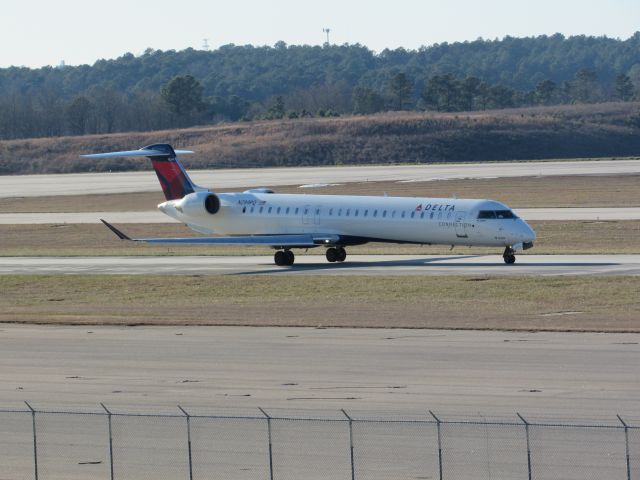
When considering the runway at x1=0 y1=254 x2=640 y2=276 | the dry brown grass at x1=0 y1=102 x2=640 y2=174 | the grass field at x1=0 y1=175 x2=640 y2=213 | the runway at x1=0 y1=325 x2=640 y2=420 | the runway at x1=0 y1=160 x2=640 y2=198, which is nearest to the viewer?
the runway at x1=0 y1=325 x2=640 y2=420

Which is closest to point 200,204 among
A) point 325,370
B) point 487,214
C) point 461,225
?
point 461,225

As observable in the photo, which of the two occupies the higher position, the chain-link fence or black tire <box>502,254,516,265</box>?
the chain-link fence

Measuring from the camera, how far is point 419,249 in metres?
56.4

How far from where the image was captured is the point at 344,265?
49.7 metres

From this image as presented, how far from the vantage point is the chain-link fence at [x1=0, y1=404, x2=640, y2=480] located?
17750mm

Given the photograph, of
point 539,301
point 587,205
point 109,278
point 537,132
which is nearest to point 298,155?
point 537,132

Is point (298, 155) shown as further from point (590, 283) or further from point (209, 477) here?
point (209, 477)

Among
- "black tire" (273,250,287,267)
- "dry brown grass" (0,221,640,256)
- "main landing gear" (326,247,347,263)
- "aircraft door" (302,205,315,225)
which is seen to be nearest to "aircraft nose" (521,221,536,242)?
"dry brown grass" (0,221,640,256)

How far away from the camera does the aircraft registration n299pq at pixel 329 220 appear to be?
46.3 meters

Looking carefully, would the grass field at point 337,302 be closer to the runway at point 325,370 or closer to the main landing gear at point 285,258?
the runway at point 325,370

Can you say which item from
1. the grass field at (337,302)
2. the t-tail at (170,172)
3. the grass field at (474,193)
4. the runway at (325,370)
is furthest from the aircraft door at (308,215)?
the grass field at (474,193)

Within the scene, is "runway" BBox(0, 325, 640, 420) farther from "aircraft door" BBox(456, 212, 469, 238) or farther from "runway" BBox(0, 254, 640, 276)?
"aircraft door" BBox(456, 212, 469, 238)

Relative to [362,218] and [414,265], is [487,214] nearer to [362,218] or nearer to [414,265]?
[414,265]

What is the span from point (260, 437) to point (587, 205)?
57.8 meters
